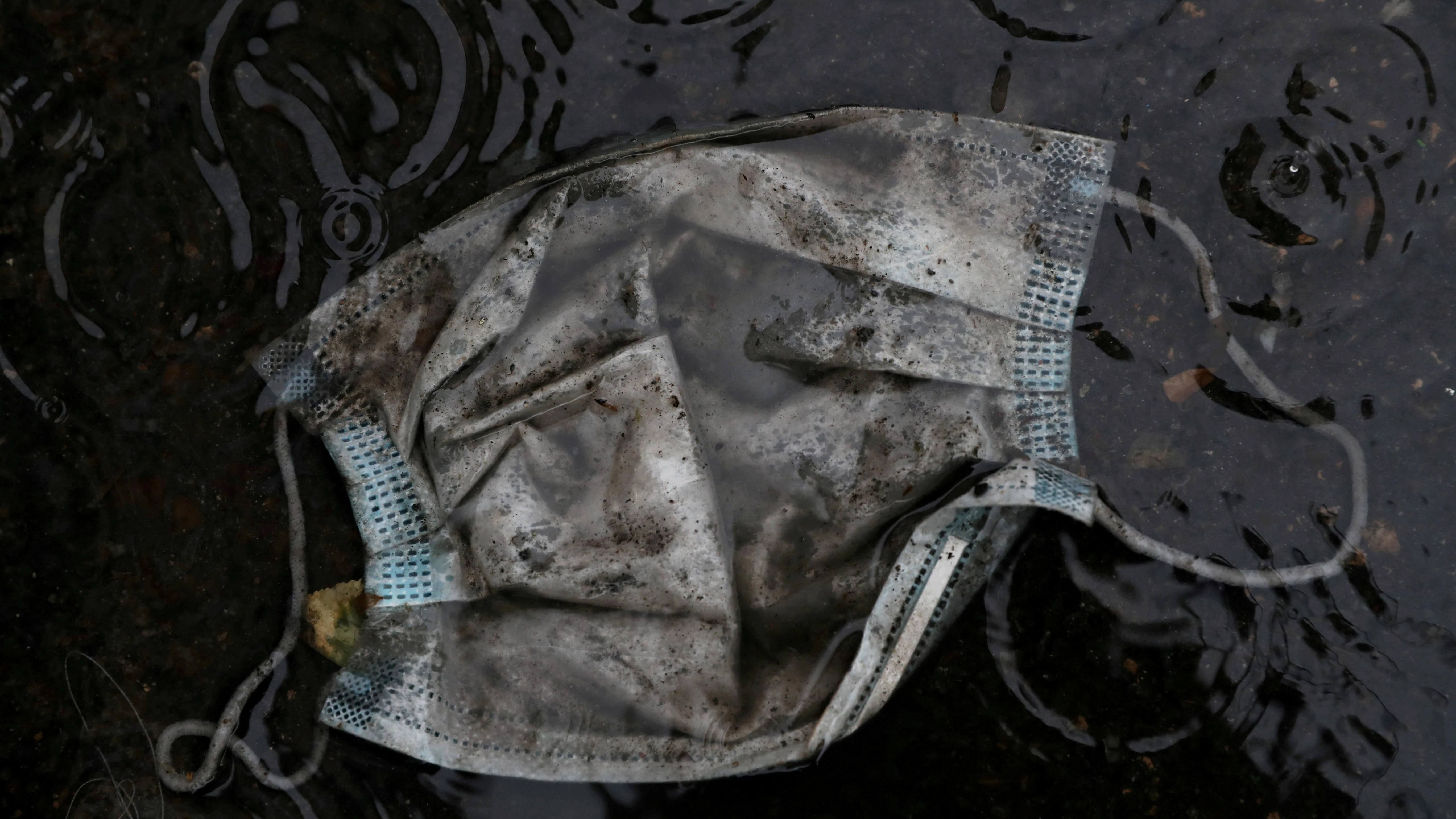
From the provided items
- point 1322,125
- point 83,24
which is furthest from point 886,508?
point 83,24

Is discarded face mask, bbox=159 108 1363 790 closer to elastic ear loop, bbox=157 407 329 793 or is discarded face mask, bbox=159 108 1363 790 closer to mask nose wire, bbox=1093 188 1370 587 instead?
mask nose wire, bbox=1093 188 1370 587

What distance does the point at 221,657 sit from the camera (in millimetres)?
2627

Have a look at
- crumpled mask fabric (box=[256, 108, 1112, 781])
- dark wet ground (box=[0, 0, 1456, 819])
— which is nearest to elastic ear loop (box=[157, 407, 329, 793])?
dark wet ground (box=[0, 0, 1456, 819])

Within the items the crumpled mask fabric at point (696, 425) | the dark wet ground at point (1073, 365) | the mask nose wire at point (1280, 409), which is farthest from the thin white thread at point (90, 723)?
the mask nose wire at point (1280, 409)

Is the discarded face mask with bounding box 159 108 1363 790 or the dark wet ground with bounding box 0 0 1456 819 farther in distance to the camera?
the dark wet ground with bounding box 0 0 1456 819

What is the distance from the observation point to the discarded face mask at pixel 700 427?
2.37 meters

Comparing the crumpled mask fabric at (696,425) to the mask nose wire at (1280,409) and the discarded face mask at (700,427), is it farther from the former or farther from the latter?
the mask nose wire at (1280,409)

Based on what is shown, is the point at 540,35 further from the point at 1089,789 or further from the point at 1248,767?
the point at 1248,767

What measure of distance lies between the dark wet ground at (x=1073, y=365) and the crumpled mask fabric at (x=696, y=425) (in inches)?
7.0

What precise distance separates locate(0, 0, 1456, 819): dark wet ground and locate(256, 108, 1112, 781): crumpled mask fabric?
0.18 meters

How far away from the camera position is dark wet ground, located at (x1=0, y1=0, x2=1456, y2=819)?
8.20 ft

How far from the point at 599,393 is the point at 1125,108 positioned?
67.6 inches

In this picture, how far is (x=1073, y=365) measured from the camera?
2.55 meters

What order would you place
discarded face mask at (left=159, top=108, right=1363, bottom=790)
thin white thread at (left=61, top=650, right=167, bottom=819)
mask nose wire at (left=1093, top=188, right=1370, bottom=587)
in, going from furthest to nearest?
1. thin white thread at (left=61, top=650, right=167, bottom=819)
2. mask nose wire at (left=1093, top=188, right=1370, bottom=587)
3. discarded face mask at (left=159, top=108, right=1363, bottom=790)
